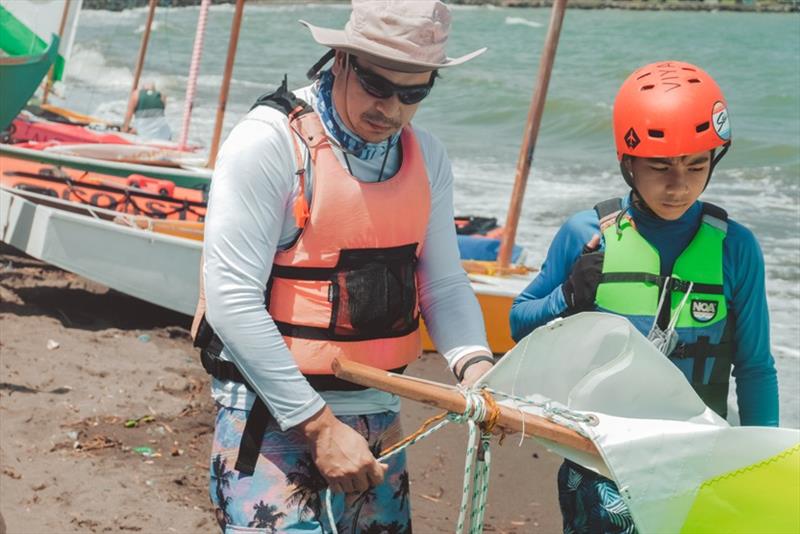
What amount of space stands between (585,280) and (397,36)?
82cm

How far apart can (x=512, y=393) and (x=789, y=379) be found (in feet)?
19.9

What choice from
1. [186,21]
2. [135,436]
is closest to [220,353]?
[135,436]

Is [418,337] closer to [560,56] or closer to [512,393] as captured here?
[512,393]

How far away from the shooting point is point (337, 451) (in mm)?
2227

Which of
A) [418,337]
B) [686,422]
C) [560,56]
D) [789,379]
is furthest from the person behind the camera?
[560,56]

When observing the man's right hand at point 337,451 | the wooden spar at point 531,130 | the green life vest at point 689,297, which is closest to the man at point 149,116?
the wooden spar at point 531,130

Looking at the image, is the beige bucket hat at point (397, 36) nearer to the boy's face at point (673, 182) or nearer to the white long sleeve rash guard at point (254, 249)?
the white long sleeve rash guard at point (254, 249)

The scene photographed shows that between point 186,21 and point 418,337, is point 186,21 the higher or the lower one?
the lower one

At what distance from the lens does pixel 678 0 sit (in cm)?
7525

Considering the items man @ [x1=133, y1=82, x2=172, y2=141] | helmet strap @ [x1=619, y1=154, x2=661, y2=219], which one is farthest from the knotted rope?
man @ [x1=133, y1=82, x2=172, y2=141]

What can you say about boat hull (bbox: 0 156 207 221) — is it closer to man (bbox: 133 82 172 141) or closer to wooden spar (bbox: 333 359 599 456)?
man (bbox: 133 82 172 141)

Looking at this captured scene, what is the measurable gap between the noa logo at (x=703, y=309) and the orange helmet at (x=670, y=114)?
1.14ft

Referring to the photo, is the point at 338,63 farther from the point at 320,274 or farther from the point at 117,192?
the point at 117,192

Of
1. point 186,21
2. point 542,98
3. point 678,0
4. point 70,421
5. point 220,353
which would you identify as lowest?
point 186,21
